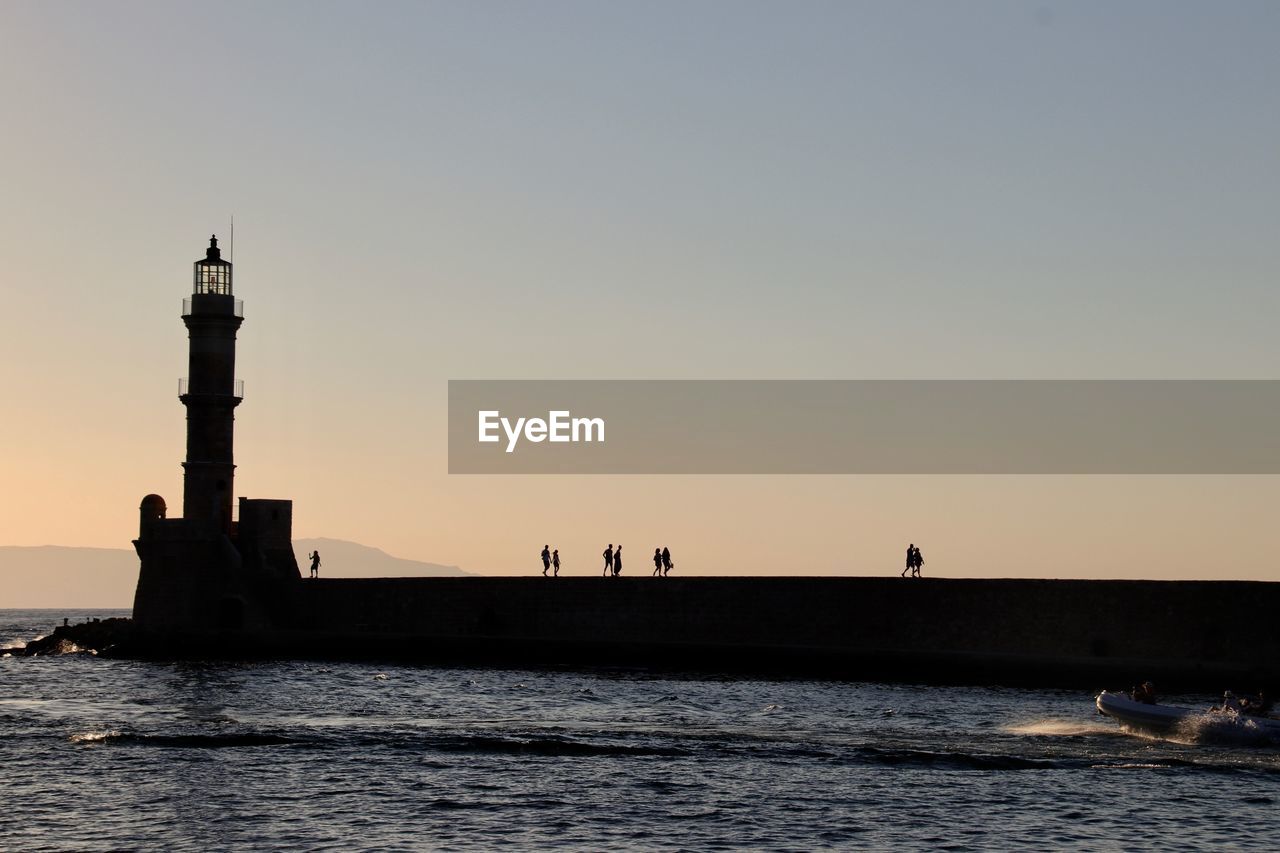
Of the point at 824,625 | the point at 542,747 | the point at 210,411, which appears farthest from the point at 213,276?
the point at 542,747

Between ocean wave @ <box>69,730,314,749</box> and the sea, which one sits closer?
the sea

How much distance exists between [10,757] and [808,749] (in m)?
14.6

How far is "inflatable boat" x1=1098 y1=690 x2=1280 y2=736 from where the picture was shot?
107 feet

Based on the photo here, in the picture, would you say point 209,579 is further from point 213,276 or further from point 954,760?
point 954,760

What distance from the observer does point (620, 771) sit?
2998cm

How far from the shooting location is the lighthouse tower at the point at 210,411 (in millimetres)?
59719

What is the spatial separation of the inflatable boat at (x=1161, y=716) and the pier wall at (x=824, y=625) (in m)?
7.66

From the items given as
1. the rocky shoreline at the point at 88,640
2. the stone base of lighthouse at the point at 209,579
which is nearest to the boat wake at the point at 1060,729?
the stone base of lighthouse at the point at 209,579

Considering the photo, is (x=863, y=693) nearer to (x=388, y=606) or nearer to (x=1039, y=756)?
(x=1039, y=756)

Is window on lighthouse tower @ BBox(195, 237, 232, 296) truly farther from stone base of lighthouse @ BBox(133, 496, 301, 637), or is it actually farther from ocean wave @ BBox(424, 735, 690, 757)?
ocean wave @ BBox(424, 735, 690, 757)

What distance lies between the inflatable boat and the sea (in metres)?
0.31

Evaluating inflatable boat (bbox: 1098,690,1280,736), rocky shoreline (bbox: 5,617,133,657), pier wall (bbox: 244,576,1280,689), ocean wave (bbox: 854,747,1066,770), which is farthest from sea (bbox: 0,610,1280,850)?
rocky shoreline (bbox: 5,617,133,657)

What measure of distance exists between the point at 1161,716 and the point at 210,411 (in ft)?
120

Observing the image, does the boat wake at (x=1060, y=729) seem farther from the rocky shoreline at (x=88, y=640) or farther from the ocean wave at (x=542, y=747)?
the rocky shoreline at (x=88, y=640)
